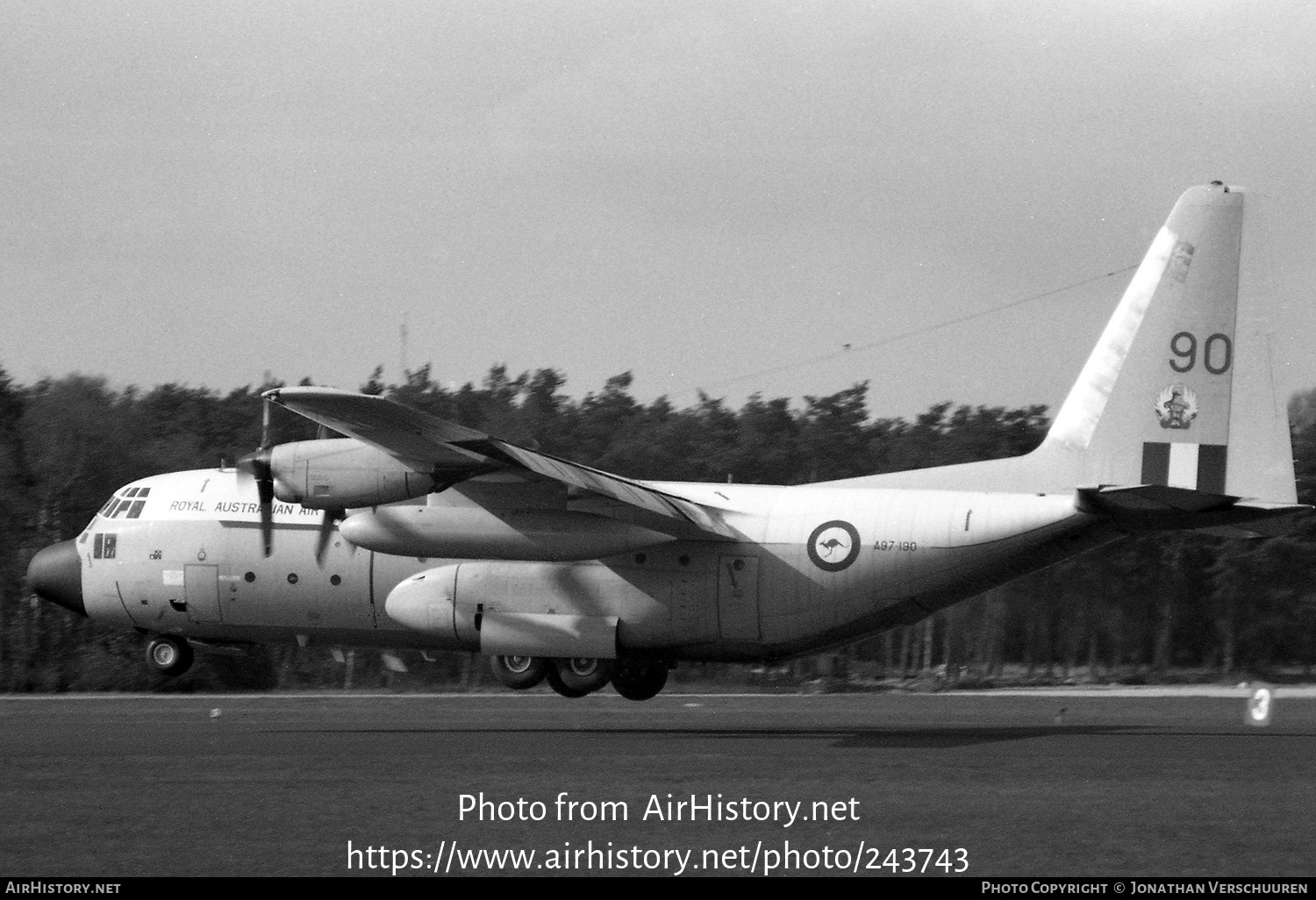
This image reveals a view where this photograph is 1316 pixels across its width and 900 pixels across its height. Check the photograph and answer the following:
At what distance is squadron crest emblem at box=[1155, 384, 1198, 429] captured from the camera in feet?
65.3

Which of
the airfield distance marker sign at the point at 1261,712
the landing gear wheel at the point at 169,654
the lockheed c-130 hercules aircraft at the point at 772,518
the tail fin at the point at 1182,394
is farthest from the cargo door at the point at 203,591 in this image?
the airfield distance marker sign at the point at 1261,712

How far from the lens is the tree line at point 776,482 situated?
32.8 m

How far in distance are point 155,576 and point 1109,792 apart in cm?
1430

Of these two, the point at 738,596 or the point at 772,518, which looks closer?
the point at 738,596

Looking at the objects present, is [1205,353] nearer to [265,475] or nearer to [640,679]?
[640,679]

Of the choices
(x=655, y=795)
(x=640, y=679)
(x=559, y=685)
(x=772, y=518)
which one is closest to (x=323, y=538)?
(x=559, y=685)

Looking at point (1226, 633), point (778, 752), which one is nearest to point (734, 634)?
point (778, 752)

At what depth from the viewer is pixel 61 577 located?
23578mm

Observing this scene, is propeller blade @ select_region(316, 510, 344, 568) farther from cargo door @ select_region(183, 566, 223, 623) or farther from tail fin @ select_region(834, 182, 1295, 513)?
tail fin @ select_region(834, 182, 1295, 513)

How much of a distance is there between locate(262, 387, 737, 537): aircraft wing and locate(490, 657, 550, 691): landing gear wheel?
13.1ft

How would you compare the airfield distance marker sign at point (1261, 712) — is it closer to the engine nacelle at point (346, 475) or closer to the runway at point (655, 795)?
the runway at point (655, 795)

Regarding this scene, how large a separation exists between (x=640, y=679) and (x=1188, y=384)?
878 cm

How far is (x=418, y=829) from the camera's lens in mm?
12391

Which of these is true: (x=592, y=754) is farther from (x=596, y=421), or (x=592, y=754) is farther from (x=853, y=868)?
(x=596, y=421)
